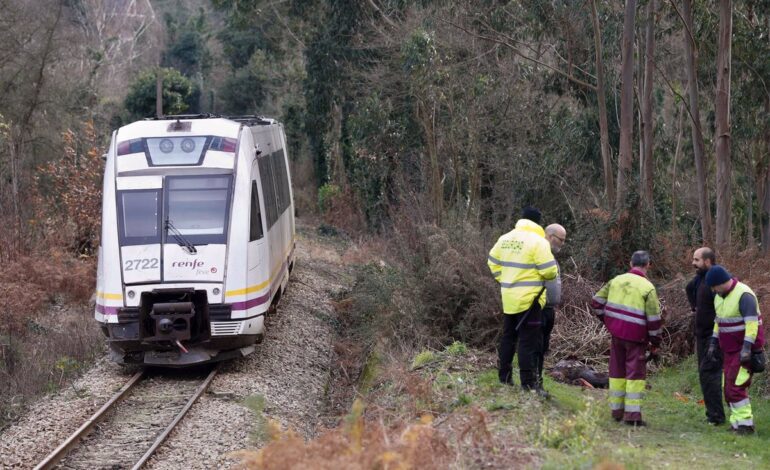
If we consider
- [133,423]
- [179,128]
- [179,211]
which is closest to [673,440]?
[133,423]

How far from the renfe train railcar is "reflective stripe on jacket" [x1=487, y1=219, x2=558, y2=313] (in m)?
4.24

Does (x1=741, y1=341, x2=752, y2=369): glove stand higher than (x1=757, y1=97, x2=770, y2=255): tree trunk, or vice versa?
(x1=757, y1=97, x2=770, y2=255): tree trunk

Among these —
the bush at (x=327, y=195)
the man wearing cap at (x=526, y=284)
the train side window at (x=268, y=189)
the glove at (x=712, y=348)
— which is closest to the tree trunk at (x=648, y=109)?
the train side window at (x=268, y=189)

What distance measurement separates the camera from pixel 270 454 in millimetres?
6520

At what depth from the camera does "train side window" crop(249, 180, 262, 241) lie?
13883 mm

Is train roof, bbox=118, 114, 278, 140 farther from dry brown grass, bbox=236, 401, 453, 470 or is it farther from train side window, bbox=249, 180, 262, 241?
dry brown grass, bbox=236, 401, 453, 470

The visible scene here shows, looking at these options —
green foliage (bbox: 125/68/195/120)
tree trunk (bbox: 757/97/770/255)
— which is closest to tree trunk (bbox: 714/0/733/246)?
tree trunk (bbox: 757/97/770/255)

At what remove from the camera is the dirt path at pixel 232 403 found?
10.1 metres

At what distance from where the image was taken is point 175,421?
1101 cm

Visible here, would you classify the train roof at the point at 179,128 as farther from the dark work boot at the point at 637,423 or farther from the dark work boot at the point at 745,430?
the dark work boot at the point at 745,430

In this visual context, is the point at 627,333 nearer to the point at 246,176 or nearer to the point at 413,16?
the point at 246,176

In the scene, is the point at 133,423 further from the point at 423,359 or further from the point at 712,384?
the point at 712,384

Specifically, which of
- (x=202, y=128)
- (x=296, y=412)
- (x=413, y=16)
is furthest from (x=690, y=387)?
(x=413, y=16)

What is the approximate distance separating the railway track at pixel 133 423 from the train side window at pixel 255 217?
6.22ft
